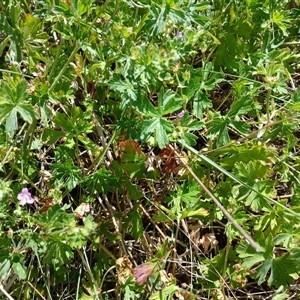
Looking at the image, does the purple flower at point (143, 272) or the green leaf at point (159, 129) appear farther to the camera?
the purple flower at point (143, 272)

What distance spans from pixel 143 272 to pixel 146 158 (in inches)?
15.9

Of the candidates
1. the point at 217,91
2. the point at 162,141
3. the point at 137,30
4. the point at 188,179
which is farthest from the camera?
the point at 217,91

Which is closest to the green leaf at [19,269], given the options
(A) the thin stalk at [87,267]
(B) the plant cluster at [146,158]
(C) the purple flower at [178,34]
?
(B) the plant cluster at [146,158]

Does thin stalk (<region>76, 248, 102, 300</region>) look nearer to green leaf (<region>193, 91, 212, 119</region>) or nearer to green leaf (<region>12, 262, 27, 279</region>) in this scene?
green leaf (<region>12, 262, 27, 279</region>)

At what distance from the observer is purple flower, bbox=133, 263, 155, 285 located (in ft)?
6.40

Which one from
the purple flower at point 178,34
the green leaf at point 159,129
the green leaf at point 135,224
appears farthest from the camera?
the green leaf at point 135,224

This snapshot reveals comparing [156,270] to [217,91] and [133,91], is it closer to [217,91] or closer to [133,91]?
[133,91]

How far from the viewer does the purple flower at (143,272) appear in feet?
6.40

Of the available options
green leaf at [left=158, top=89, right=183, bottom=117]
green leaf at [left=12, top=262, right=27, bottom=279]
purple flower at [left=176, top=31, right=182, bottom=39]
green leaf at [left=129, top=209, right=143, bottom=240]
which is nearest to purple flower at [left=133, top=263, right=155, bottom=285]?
green leaf at [left=129, top=209, right=143, bottom=240]

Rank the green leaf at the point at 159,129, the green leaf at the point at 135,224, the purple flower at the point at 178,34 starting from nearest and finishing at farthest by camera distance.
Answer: the green leaf at the point at 159,129 → the purple flower at the point at 178,34 → the green leaf at the point at 135,224

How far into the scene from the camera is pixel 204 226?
2.17 metres

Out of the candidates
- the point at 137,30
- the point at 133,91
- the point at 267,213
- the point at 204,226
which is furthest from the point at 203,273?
the point at 137,30

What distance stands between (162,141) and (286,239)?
1.91 ft

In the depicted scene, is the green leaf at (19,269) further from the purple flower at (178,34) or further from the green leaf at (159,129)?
the purple flower at (178,34)
